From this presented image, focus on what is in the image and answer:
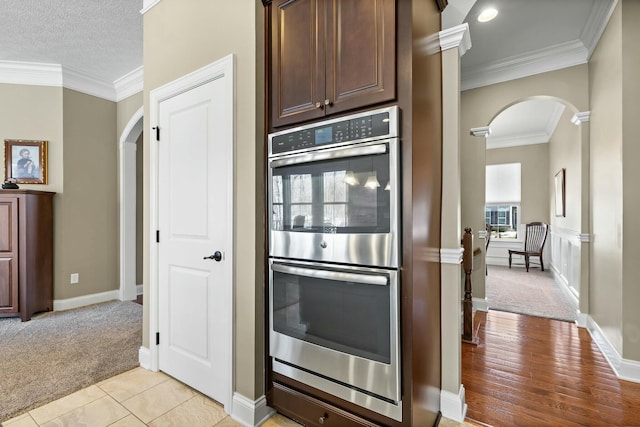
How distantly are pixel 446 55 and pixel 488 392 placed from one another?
2.28 m

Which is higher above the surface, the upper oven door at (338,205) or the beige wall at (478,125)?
the beige wall at (478,125)

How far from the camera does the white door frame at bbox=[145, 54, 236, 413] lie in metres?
1.85

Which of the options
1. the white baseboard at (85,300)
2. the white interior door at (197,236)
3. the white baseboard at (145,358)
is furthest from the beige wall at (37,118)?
the white baseboard at (145,358)

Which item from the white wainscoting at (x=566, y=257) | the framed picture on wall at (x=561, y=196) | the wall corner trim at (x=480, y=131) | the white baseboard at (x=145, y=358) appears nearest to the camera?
the white baseboard at (x=145, y=358)

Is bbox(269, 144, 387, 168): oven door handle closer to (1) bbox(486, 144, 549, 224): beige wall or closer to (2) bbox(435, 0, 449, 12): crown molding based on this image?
(2) bbox(435, 0, 449, 12): crown molding

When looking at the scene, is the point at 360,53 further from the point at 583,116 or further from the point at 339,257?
the point at 583,116

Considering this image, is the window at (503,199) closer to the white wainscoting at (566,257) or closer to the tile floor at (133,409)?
the white wainscoting at (566,257)

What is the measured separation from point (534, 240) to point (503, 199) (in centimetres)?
112

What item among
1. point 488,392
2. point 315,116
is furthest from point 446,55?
point 488,392

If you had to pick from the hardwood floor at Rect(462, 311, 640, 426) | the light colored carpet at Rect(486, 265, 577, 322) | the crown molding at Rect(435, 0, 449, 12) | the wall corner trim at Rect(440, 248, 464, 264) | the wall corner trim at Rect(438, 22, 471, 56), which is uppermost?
the crown molding at Rect(435, 0, 449, 12)

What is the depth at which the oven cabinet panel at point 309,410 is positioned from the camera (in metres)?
1.51

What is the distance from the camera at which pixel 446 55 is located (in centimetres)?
194

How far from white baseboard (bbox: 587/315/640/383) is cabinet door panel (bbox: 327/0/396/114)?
273 cm

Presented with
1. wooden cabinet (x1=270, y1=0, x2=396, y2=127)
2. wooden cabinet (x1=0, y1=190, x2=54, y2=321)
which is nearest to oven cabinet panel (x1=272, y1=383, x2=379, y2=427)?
wooden cabinet (x1=270, y1=0, x2=396, y2=127)
